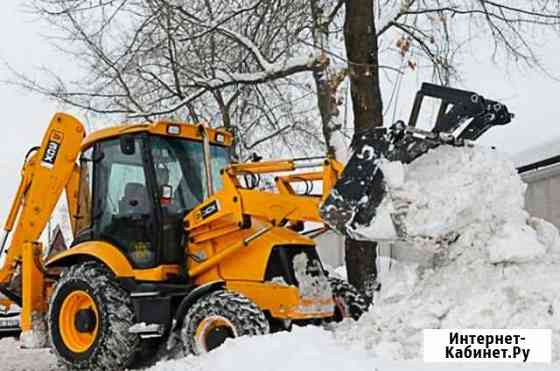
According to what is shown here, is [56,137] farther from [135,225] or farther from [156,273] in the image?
[156,273]

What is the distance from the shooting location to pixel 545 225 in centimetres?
624

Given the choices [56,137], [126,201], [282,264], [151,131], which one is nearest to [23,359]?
[56,137]

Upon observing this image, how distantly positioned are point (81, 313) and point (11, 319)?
1.87 metres

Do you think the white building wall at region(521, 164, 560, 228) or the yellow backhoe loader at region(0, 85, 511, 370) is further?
the white building wall at region(521, 164, 560, 228)

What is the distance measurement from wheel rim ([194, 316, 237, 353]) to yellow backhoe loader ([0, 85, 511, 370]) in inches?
0.5

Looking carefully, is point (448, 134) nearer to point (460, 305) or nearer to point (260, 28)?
point (460, 305)

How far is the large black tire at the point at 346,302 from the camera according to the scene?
7586 mm

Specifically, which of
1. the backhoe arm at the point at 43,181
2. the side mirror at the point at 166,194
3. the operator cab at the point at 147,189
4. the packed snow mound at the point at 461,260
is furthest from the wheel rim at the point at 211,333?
the backhoe arm at the point at 43,181

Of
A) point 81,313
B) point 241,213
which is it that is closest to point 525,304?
point 241,213

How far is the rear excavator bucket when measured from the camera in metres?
6.19

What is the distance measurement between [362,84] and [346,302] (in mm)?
3420

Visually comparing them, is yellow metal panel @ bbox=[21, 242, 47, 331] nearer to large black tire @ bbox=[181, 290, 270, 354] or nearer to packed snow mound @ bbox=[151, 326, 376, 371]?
large black tire @ bbox=[181, 290, 270, 354]

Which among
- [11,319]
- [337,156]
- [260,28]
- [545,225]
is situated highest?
[260,28]

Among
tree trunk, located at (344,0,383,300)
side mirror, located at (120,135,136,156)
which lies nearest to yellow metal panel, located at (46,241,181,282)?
side mirror, located at (120,135,136,156)
